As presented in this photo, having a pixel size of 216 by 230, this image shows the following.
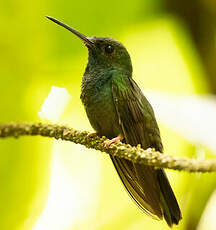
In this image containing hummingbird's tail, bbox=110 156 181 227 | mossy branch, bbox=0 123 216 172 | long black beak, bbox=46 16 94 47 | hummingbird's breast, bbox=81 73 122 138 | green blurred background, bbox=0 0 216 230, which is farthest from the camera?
hummingbird's breast, bbox=81 73 122 138

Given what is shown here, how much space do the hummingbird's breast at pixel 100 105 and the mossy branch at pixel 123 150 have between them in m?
0.52

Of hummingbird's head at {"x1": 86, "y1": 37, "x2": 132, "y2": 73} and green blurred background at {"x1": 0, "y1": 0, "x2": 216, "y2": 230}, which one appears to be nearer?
green blurred background at {"x1": 0, "y1": 0, "x2": 216, "y2": 230}

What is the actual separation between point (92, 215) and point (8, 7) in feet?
3.80

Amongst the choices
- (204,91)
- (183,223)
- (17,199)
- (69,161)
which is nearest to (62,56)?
(69,161)

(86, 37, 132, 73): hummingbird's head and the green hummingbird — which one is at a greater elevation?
(86, 37, 132, 73): hummingbird's head

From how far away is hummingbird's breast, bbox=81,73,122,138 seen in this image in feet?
7.49

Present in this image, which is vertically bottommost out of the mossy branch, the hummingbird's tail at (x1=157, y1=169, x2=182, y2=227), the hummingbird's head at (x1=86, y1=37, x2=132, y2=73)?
the hummingbird's tail at (x1=157, y1=169, x2=182, y2=227)

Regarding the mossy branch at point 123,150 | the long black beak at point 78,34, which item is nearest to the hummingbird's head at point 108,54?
the long black beak at point 78,34

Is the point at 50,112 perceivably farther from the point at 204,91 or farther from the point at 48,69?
the point at 204,91

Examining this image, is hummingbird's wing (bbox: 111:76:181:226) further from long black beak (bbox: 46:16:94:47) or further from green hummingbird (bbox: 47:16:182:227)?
long black beak (bbox: 46:16:94:47)

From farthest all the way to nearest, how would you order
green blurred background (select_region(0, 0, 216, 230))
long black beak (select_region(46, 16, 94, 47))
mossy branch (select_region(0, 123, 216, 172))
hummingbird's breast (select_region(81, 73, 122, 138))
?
hummingbird's breast (select_region(81, 73, 122, 138)) < long black beak (select_region(46, 16, 94, 47)) < green blurred background (select_region(0, 0, 216, 230)) < mossy branch (select_region(0, 123, 216, 172))

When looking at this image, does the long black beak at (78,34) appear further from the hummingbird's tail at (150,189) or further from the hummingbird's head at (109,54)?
the hummingbird's tail at (150,189)

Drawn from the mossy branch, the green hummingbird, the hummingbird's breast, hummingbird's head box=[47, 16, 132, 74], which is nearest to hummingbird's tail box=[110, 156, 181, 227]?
the green hummingbird

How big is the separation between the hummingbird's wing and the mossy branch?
44 cm
